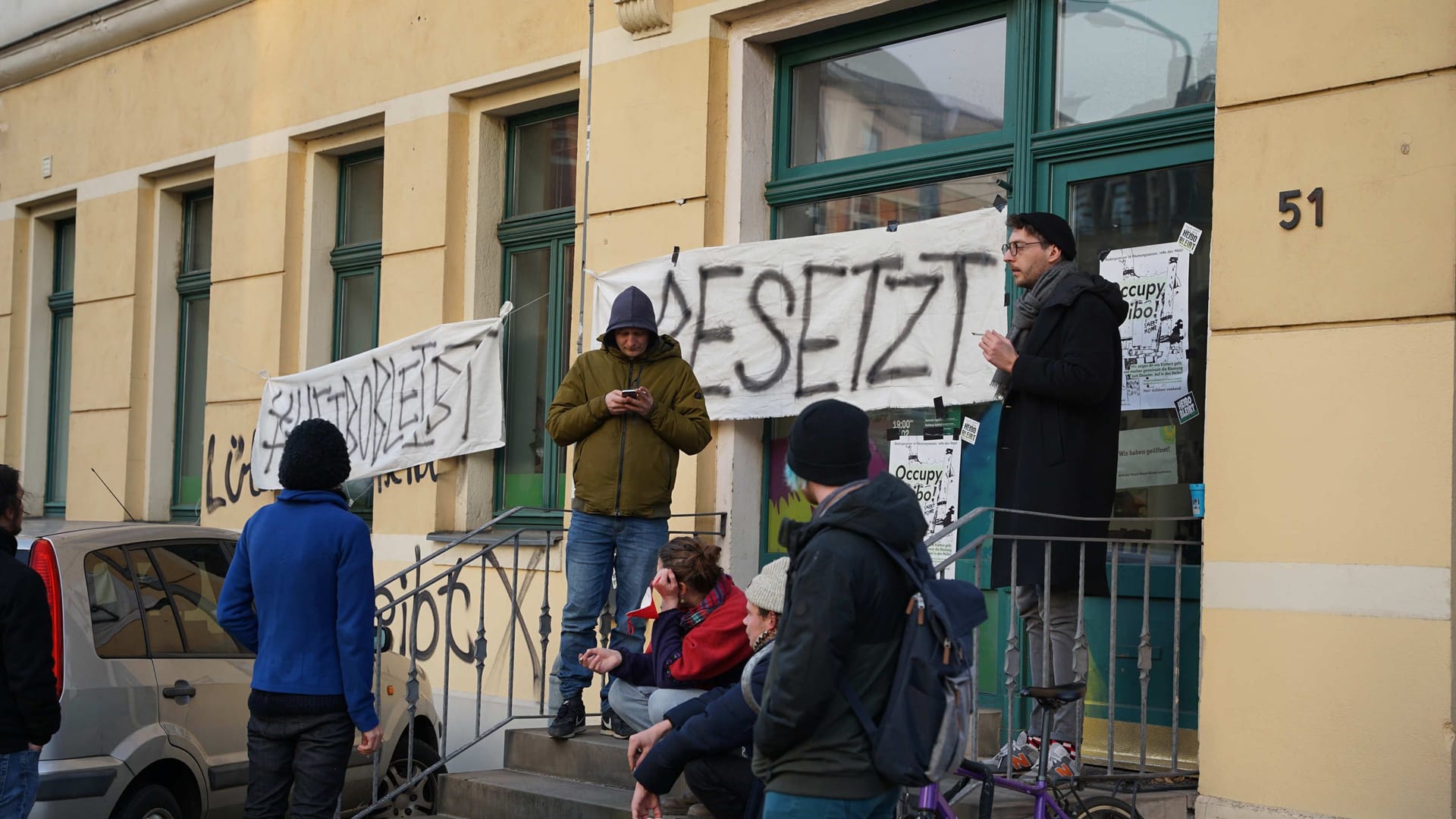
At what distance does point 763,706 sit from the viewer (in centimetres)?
352

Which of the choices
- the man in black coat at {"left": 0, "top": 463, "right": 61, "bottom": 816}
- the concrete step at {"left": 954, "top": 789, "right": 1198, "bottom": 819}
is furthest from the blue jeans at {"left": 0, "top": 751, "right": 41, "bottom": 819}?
the concrete step at {"left": 954, "top": 789, "right": 1198, "bottom": 819}

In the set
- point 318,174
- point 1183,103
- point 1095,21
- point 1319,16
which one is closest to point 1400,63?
point 1319,16

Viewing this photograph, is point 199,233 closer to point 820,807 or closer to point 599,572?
point 599,572

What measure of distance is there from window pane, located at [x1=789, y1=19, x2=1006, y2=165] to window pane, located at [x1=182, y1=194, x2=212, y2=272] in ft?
19.2

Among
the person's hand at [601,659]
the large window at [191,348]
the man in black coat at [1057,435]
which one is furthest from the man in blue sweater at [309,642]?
the large window at [191,348]

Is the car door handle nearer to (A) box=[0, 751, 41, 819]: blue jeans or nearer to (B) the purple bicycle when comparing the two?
(A) box=[0, 751, 41, 819]: blue jeans

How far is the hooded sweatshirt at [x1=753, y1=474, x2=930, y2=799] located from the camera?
11.2 ft

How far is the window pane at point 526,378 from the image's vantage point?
9203mm

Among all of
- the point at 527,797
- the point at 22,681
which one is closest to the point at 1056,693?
the point at 527,797

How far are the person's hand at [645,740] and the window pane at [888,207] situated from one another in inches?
122

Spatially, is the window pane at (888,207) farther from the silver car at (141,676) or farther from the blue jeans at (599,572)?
the silver car at (141,676)

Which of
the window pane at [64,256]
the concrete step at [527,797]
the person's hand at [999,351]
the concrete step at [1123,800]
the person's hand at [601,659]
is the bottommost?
the concrete step at [527,797]

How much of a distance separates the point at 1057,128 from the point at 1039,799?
3260 mm

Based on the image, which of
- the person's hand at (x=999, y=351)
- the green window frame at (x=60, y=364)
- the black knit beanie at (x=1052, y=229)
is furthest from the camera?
the green window frame at (x=60, y=364)
